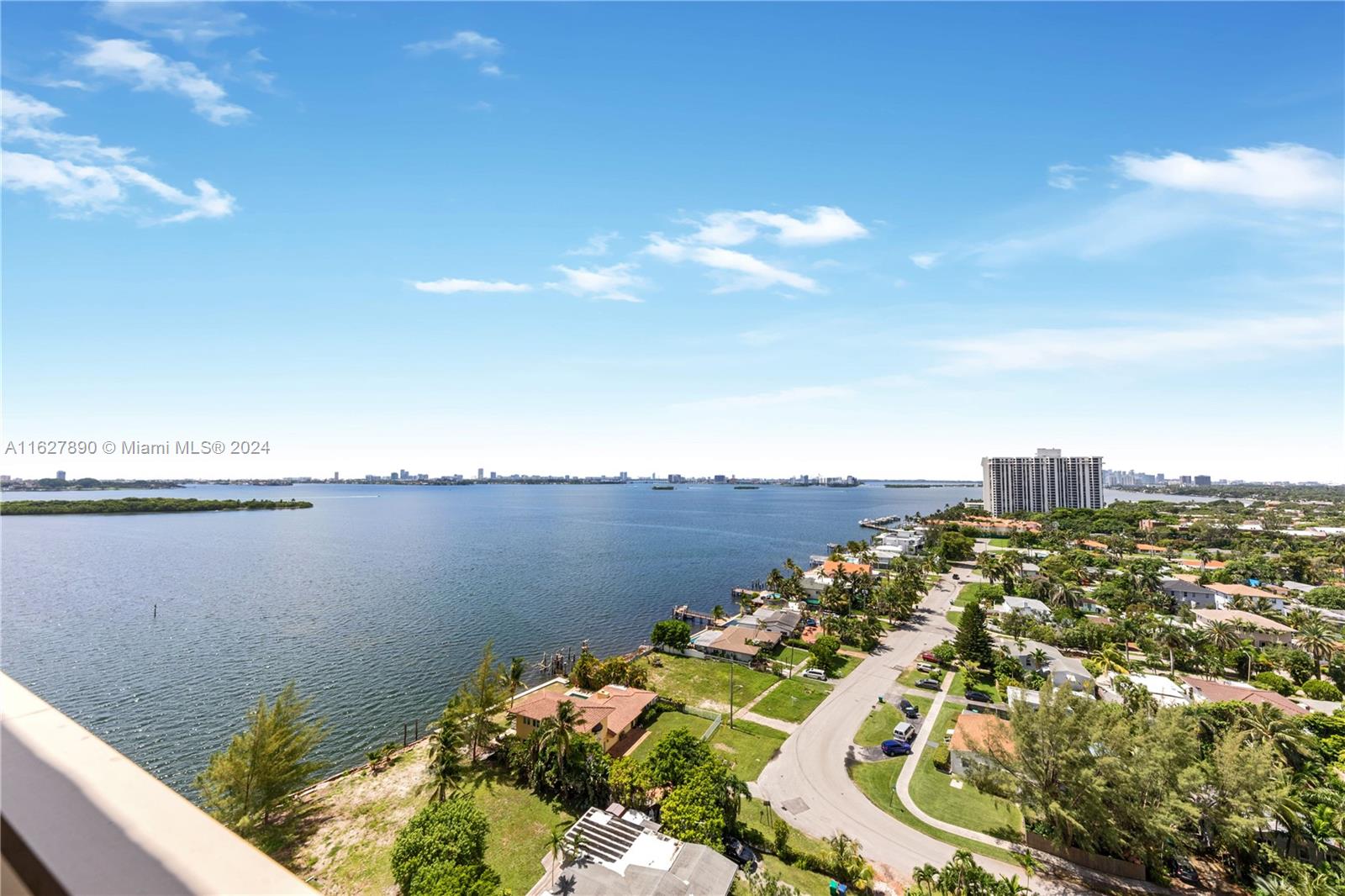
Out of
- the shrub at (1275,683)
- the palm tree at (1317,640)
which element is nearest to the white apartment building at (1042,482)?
the palm tree at (1317,640)

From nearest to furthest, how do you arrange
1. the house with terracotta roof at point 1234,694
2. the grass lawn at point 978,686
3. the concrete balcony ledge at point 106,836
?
the concrete balcony ledge at point 106,836
the house with terracotta roof at point 1234,694
the grass lawn at point 978,686

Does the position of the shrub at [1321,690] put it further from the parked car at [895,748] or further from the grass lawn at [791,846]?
the grass lawn at [791,846]

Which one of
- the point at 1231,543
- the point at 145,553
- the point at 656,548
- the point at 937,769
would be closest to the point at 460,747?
the point at 937,769

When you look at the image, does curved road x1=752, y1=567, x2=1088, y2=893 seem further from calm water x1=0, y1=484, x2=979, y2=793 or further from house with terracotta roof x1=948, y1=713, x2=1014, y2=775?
calm water x1=0, y1=484, x2=979, y2=793

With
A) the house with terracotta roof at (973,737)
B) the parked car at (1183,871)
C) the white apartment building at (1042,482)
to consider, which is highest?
the white apartment building at (1042,482)

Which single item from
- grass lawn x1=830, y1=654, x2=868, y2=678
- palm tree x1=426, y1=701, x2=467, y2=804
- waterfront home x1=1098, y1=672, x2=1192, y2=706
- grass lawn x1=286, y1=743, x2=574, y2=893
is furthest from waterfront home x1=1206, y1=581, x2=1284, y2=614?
palm tree x1=426, y1=701, x2=467, y2=804

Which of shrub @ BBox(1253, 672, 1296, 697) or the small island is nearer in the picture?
shrub @ BBox(1253, 672, 1296, 697)

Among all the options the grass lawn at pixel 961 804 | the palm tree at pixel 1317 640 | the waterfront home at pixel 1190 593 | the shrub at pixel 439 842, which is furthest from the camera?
the waterfront home at pixel 1190 593

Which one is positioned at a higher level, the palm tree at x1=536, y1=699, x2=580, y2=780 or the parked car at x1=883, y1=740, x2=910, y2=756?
the palm tree at x1=536, y1=699, x2=580, y2=780
